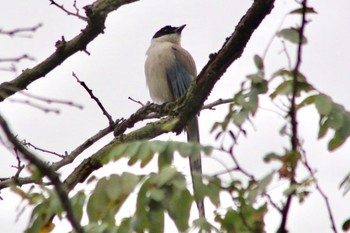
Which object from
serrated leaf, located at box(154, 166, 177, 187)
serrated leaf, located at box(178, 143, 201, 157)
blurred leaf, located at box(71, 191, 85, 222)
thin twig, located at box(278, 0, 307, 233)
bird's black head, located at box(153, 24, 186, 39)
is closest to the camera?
thin twig, located at box(278, 0, 307, 233)

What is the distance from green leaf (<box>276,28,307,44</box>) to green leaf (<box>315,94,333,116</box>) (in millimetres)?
306

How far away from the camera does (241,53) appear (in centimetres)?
410

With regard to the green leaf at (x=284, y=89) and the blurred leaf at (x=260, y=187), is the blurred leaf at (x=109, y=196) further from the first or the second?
the green leaf at (x=284, y=89)

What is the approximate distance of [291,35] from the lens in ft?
7.52

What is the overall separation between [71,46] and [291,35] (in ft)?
8.27

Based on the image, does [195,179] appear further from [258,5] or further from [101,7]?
[101,7]

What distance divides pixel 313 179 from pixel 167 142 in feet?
1.56

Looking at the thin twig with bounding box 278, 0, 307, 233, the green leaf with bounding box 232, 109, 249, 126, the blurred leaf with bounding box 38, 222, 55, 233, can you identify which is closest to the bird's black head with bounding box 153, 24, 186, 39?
the blurred leaf with bounding box 38, 222, 55, 233

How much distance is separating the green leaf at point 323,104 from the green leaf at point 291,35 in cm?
31

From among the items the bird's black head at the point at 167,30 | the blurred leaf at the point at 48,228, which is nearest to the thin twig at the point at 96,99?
the blurred leaf at the point at 48,228

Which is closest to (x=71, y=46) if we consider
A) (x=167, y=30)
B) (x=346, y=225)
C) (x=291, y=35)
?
(x=291, y=35)

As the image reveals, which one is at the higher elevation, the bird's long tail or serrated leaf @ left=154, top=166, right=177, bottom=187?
the bird's long tail

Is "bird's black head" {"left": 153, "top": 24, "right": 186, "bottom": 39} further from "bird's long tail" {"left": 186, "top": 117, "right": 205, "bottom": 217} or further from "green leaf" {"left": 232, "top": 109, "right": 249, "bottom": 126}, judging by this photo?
"green leaf" {"left": 232, "top": 109, "right": 249, "bottom": 126}

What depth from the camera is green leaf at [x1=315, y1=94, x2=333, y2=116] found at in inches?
98.5
